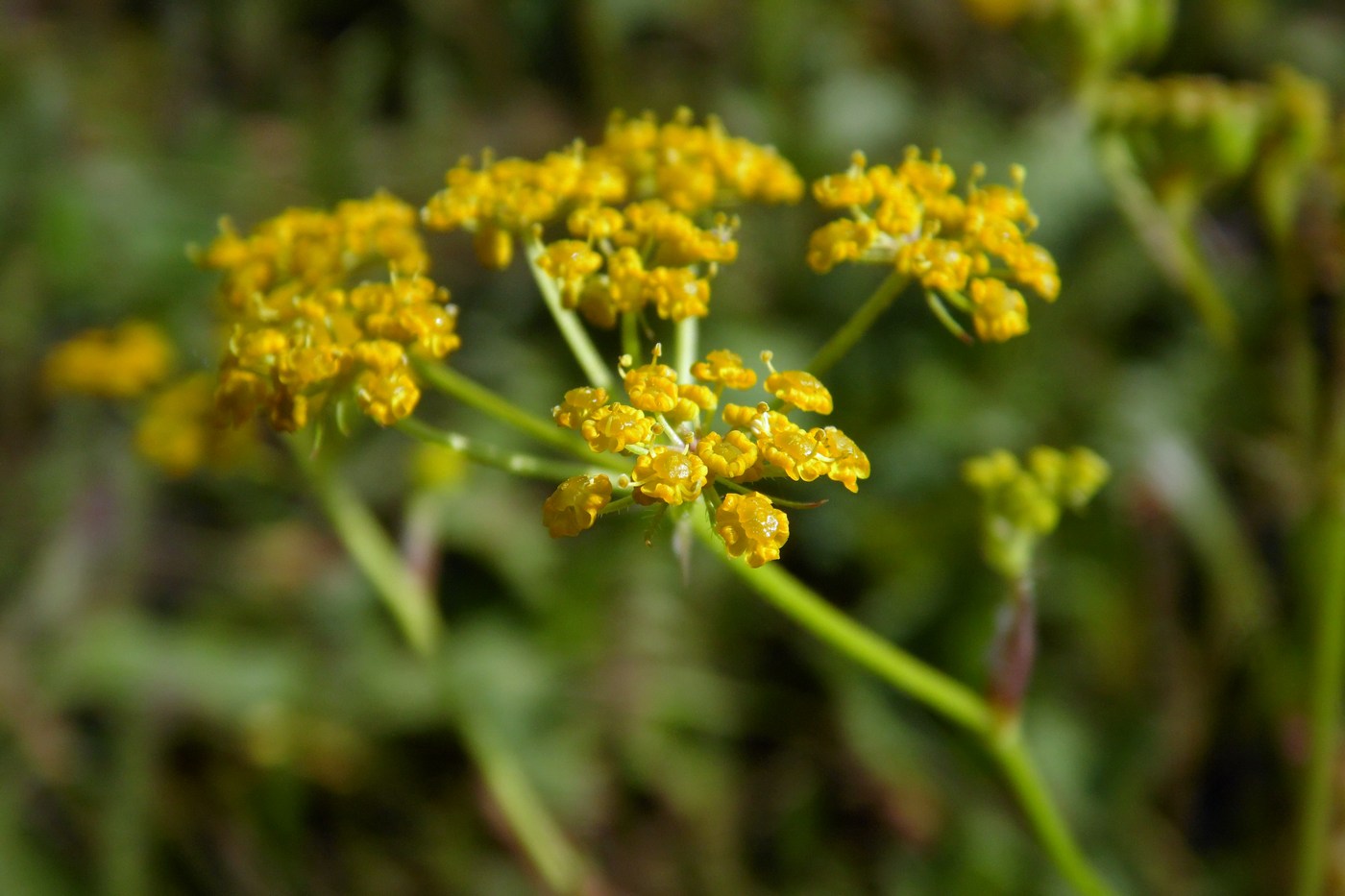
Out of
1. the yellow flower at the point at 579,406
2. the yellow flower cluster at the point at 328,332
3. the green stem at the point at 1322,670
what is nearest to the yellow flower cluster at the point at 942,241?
the yellow flower at the point at 579,406

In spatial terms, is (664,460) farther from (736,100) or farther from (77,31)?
(77,31)

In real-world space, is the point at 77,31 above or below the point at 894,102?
below

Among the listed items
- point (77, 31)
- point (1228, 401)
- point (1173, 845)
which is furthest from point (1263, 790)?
point (77, 31)

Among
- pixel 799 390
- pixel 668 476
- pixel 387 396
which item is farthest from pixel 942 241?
pixel 387 396

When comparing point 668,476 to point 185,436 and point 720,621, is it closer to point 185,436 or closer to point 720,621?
point 185,436

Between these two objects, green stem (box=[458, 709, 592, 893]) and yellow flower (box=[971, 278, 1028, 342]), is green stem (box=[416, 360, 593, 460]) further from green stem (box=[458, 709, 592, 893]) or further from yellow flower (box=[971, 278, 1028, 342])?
green stem (box=[458, 709, 592, 893])

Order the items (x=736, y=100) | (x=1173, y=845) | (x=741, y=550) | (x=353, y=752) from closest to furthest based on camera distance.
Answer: (x=741, y=550) < (x=1173, y=845) < (x=353, y=752) < (x=736, y=100)

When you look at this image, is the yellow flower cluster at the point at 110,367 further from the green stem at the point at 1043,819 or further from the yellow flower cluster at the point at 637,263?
the green stem at the point at 1043,819
